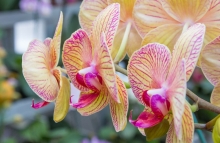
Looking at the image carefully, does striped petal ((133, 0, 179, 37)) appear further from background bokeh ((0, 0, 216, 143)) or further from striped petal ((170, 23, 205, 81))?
background bokeh ((0, 0, 216, 143))

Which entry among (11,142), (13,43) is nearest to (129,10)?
(11,142)

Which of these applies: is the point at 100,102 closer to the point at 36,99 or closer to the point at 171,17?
the point at 171,17

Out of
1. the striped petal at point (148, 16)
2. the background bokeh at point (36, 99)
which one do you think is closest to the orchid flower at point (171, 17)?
the striped petal at point (148, 16)

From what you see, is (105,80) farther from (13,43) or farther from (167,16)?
(13,43)

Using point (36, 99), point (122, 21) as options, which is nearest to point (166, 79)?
point (122, 21)

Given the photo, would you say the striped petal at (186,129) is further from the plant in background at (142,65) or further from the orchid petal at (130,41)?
the orchid petal at (130,41)

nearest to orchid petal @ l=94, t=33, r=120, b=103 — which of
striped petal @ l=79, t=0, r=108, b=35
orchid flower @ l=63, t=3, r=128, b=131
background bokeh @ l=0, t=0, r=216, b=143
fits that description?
orchid flower @ l=63, t=3, r=128, b=131
